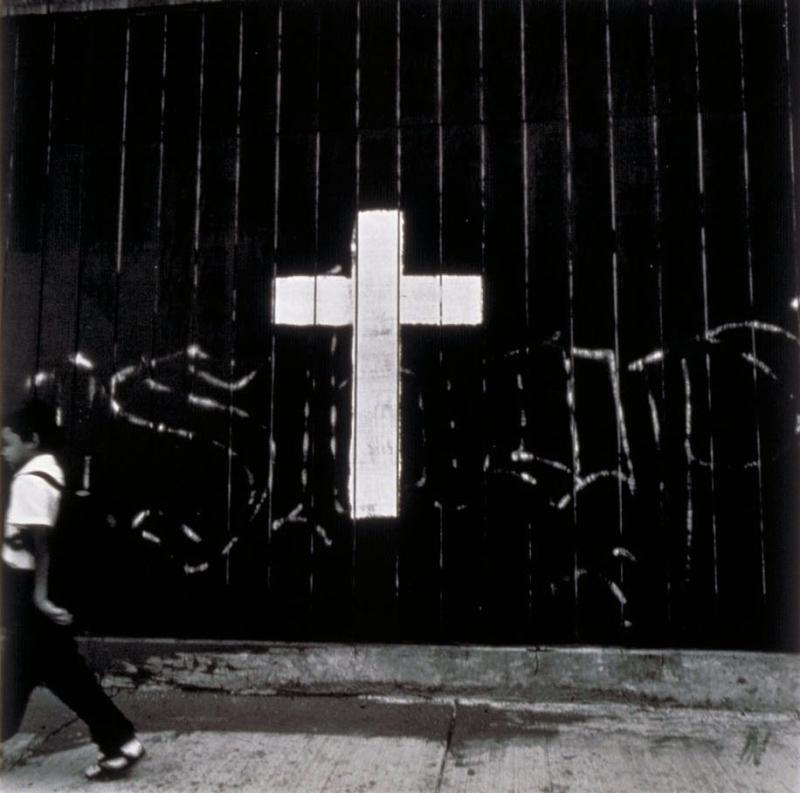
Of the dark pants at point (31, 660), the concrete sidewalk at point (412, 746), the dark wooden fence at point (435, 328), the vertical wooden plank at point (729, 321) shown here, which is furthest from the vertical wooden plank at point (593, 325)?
the dark pants at point (31, 660)

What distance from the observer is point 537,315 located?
185 inches

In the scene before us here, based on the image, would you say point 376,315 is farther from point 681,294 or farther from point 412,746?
point 412,746

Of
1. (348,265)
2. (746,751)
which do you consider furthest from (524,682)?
(348,265)

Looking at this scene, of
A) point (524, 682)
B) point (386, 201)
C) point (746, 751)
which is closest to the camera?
point (746, 751)

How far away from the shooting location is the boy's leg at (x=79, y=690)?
3.54m

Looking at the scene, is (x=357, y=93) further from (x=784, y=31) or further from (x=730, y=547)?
Answer: (x=730, y=547)

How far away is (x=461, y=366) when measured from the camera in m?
4.73

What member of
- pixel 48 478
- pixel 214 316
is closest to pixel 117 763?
pixel 48 478

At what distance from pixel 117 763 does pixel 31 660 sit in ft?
1.83

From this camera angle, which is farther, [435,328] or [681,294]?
[435,328]

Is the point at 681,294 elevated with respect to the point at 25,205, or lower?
lower

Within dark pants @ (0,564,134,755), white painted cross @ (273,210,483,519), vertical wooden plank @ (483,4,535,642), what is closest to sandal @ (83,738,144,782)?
dark pants @ (0,564,134,755)

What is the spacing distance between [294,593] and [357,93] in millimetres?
2800

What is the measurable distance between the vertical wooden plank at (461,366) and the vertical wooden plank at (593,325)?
0.52m
